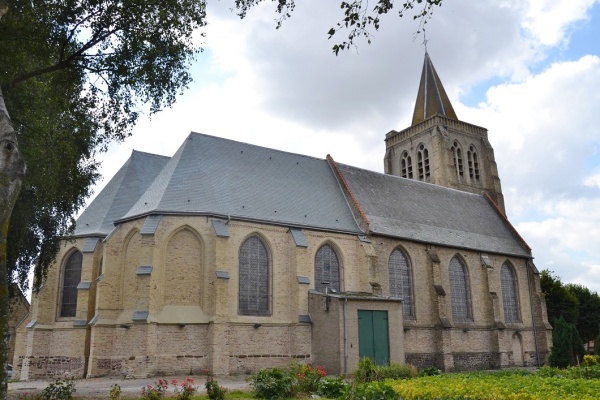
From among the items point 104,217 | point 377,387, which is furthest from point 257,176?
point 377,387

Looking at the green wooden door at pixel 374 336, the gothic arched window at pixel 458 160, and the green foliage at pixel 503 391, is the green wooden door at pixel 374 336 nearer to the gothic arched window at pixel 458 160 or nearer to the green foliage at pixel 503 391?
the green foliage at pixel 503 391

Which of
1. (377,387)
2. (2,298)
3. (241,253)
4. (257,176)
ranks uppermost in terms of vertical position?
(257,176)

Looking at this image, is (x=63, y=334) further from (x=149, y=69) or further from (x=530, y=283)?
(x=530, y=283)

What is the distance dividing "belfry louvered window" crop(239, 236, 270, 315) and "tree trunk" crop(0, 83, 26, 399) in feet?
57.2

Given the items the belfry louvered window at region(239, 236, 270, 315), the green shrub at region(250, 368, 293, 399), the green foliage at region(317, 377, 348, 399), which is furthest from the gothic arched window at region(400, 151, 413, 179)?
the green shrub at region(250, 368, 293, 399)

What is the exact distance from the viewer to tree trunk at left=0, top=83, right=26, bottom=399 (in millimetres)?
7109

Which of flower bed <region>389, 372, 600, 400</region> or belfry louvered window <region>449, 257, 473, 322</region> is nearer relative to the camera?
flower bed <region>389, 372, 600, 400</region>

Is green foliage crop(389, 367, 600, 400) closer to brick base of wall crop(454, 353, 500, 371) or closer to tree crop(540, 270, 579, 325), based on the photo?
brick base of wall crop(454, 353, 500, 371)

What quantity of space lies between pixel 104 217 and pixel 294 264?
10.2m

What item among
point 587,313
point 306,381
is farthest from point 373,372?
point 587,313

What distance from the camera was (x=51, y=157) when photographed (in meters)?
14.9

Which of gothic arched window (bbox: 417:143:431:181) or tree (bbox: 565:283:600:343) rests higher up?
gothic arched window (bbox: 417:143:431:181)

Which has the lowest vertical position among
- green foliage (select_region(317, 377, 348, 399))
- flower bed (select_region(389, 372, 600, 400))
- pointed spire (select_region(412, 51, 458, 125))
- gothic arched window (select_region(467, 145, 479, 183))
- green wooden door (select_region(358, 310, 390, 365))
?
A: green foliage (select_region(317, 377, 348, 399))

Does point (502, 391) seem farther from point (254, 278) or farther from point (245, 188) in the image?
point (245, 188)
